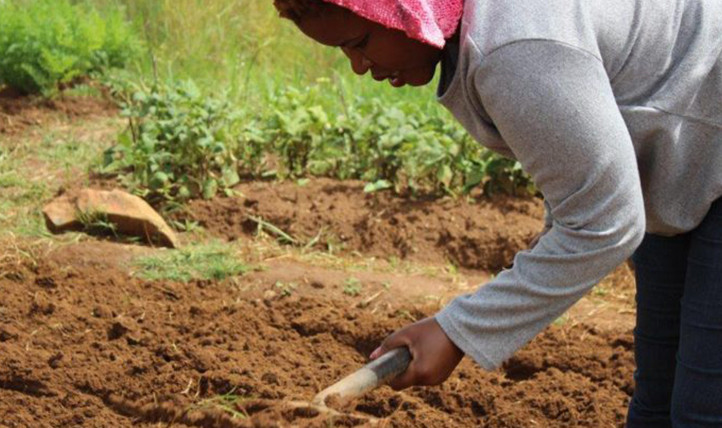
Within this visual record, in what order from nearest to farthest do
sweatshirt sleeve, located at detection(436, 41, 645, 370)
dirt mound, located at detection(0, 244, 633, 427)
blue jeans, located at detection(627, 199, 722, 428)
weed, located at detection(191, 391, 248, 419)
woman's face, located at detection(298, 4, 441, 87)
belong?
sweatshirt sleeve, located at detection(436, 41, 645, 370)
woman's face, located at detection(298, 4, 441, 87)
blue jeans, located at detection(627, 199, 722, 428)
weed, located at detection(191, 391, 248, 419)
dirt mound, located at detection(0, 244, 633, 427)

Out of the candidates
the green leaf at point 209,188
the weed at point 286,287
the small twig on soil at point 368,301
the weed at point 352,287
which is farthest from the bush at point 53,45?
the small twig on soil at point 368,301

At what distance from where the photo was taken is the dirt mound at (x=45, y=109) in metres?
6.13

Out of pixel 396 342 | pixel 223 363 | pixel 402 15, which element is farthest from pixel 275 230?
pixel 402 15

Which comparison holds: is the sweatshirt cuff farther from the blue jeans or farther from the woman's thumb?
the blue jeans

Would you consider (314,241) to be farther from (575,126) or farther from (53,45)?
(575,126)

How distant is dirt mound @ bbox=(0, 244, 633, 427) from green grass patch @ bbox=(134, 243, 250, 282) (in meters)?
0.08

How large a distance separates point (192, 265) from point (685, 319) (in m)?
2.47

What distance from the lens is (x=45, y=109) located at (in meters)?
6.26

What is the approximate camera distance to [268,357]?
12.6 ft

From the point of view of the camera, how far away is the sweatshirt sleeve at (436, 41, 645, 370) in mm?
2062

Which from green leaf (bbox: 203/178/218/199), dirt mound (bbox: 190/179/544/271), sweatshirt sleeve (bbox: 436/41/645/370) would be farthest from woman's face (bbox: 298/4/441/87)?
green leaf (bbox: 203/178/218/199)

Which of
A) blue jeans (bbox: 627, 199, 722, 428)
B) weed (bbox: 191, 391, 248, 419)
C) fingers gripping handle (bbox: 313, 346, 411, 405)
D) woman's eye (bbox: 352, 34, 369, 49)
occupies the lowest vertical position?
weed (bbox: 191, 391, 248, 419)

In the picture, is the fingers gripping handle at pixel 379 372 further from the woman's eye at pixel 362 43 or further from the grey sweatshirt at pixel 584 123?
the woman's eye at pixel 362 43

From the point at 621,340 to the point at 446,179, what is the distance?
4.09ft
